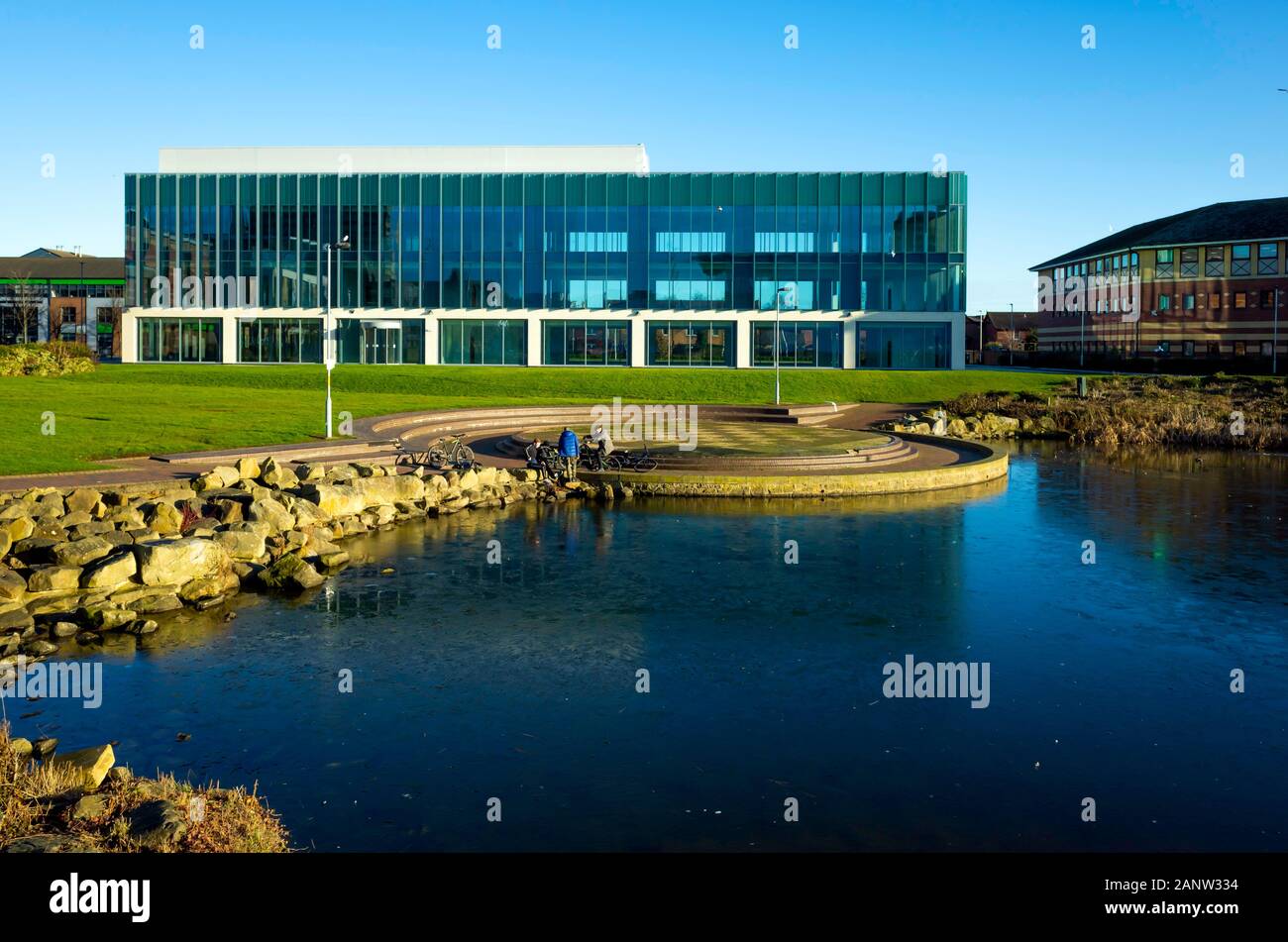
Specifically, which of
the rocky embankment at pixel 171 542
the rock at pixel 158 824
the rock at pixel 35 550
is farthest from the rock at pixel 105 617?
the rock at pixel 158 824

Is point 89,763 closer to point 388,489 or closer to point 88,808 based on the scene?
point 88,808

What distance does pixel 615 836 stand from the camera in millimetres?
9031

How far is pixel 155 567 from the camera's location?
54.2ft

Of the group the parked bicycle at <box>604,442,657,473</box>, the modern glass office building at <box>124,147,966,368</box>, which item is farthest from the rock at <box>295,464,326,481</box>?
the modern glass office building at <box>124,147,966,368</box>

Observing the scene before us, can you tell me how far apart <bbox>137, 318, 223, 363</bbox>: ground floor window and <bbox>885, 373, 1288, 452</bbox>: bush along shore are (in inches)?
1860

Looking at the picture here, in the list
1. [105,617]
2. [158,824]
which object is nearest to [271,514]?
[105,617]

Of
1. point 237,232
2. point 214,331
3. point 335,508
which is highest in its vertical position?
point 237,232

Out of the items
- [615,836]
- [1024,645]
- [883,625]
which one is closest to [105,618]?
[615,836]

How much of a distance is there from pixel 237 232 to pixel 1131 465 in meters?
56.5

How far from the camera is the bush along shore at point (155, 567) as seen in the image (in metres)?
8.34

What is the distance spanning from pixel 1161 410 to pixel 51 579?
42.0 m

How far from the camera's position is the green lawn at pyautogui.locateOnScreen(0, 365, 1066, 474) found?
28.0 m

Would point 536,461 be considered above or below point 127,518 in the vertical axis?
above
